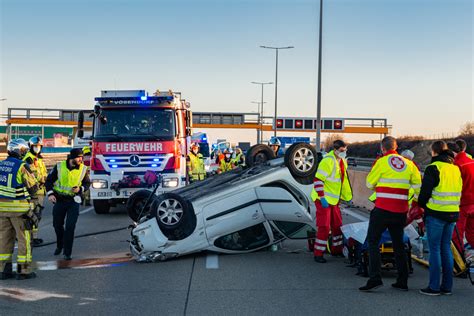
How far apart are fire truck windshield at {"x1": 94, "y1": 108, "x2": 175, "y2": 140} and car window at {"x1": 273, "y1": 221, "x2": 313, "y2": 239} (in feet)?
18.9

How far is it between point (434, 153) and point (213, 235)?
3.32 meters

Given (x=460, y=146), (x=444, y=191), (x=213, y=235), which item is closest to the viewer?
(x=444, y=191)

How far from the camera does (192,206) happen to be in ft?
27.1

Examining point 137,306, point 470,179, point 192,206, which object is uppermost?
point 470,179

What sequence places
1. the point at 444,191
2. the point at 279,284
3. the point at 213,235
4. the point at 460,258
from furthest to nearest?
the point at 213,235, the point at 460,258, the point at 279,284, the point at 444,191

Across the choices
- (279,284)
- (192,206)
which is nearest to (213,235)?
(192,206)

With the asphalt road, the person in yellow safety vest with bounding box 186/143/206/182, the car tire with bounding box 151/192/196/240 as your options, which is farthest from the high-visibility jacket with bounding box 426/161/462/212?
the person in yellow safety vest with bounding box 186/143/206/182

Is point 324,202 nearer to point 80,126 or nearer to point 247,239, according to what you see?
point 247,239

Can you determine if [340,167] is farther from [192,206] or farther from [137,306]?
[137,306]

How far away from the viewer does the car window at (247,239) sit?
28.5ft

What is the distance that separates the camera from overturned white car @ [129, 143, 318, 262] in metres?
8.28

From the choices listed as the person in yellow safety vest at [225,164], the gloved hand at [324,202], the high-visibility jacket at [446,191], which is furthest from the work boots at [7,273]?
the person in yellow safety vest at [225,164]

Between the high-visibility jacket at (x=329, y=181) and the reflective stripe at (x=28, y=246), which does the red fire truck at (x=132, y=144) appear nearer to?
the high-visibility jacket at (x=329, y=181)

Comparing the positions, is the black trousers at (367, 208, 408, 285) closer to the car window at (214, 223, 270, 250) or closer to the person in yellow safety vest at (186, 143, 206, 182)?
the car window at (214, 223, 270, 250)
